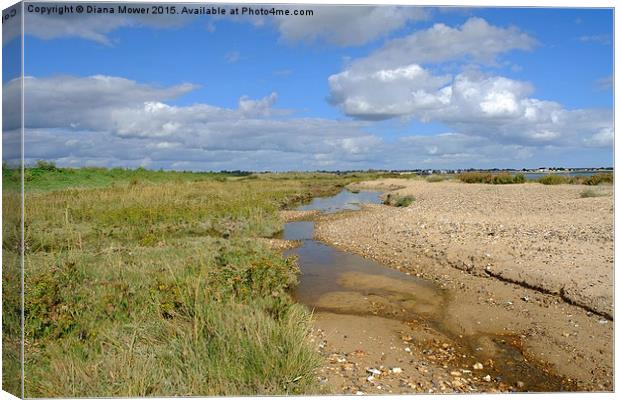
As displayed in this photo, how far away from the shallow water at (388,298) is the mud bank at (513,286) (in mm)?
51

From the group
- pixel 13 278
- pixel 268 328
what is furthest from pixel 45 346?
pixel 268 328

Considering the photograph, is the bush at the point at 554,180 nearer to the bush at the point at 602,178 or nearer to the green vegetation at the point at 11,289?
the bush at the point at 602,178

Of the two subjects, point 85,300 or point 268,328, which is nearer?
point 268,328

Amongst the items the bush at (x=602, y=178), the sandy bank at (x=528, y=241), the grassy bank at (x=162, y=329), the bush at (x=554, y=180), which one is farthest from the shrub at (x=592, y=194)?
the grassy bank at (x=162, y=329)

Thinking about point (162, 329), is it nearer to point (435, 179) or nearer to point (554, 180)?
point (554, 180)

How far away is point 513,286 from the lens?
295 inches

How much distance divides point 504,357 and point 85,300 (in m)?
4.50

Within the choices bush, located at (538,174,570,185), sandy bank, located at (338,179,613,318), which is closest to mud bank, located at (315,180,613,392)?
sandy bank, located at (338,179,613,318)

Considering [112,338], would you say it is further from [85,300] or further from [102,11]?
[102,11]

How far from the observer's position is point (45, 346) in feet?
14.8

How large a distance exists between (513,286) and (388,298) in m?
1.94

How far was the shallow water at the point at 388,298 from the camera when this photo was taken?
5.01m

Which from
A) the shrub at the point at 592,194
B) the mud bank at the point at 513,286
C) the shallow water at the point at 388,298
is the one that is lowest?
the shallow water at the point at 388,298

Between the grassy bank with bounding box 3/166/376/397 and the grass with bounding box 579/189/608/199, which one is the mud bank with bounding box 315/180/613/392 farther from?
the grass with bounding box 579/189/608/199
